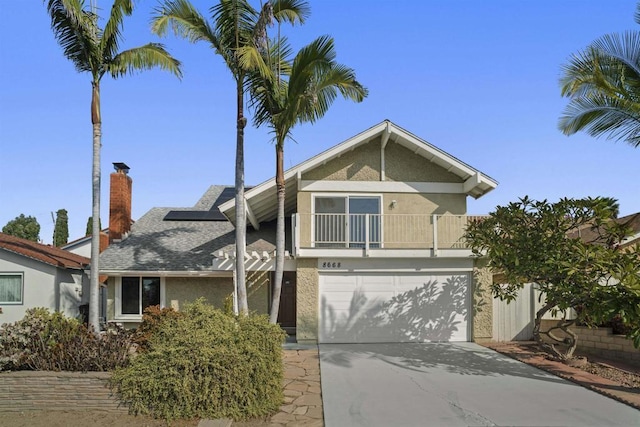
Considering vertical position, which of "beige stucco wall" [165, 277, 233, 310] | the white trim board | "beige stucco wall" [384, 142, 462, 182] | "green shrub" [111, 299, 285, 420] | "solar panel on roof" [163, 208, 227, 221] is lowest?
"green shrub" [111, 299, 285, 420]

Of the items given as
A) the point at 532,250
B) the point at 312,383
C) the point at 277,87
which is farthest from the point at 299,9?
the point at 312,383

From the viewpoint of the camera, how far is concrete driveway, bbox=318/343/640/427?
7047mm

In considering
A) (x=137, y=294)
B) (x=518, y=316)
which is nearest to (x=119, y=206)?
(x=137, y=294)

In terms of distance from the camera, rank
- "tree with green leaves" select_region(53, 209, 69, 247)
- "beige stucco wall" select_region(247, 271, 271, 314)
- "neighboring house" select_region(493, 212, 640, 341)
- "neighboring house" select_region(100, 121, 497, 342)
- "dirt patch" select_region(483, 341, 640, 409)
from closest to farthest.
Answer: "dirt patch" select_region(483, 341, 640, 409)
"neighboring house" select_region(100, 121, 497, 342)
"neighboring house" select_region(493, 212, 640, 341)
"beige stucco wall" select_region(247, 271, 271, 314)
"tree with green leaves" select_region(53, 209, 69, 247)

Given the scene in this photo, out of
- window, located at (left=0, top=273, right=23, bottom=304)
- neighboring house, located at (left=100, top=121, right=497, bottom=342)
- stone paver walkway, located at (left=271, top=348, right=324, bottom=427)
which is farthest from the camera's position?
window, located at (left=0, top=273, right=23, bottom=304)

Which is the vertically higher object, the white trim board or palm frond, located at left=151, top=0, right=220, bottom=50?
palm frond, located at left=151, top=0, right=220, bottom=50

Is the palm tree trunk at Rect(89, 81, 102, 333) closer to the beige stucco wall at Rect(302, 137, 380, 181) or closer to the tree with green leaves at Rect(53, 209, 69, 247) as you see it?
the beige stucco wall at Rect(302, 137, 380, 181)

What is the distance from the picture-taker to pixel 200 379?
22.9 ft

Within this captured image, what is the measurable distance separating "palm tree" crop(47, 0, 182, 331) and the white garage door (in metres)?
6.53

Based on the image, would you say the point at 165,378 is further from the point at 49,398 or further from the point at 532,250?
the point at 532,250

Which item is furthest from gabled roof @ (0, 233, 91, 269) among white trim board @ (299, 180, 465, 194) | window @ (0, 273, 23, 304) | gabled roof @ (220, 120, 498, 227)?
white trim board @ (299, 180, 465, 194)

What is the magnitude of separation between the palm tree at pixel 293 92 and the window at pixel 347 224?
121 inches

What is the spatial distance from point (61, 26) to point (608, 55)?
12233 mm

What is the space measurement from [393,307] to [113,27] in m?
10.4
